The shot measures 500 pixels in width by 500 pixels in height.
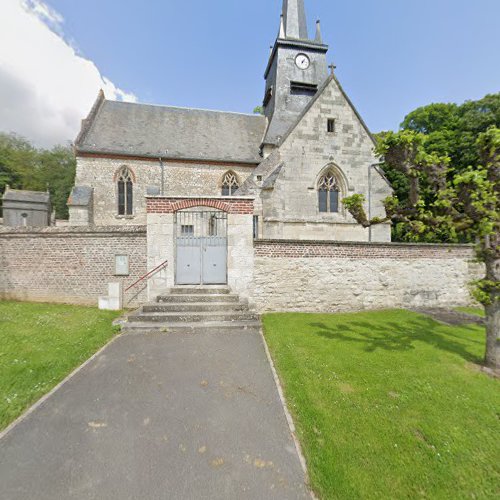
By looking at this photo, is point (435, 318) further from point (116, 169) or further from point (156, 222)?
point (116, 169)

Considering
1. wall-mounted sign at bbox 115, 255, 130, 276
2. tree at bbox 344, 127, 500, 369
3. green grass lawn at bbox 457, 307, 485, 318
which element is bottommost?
green grass lawn at bbox 457, 307, 485, 318

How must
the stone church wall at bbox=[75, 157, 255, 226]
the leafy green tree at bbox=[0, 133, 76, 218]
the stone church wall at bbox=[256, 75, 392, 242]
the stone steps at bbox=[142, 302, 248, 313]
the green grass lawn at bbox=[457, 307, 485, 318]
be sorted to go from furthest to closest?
the leafy green tree at bbox=[0, 133, 76, 218] < the stone church wall at bbox=[75, 157, 255, 226] < the stone church wall at bbox=[256, 75, 392, 242] < the green grass lawn at bbox=[457, 307, 485, 318] < the stone steps at bbox=[142, 302, 248, 313]

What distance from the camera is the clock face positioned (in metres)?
17.8

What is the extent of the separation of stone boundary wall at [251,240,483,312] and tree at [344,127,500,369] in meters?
3.55

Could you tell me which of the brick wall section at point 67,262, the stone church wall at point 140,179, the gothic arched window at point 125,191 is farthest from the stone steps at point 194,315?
the gothic arched window at point 125,191

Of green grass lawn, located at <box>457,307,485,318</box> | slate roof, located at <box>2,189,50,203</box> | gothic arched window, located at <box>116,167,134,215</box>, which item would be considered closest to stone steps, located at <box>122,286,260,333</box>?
green grass lawn, located at <box>457,307,485,318</box>

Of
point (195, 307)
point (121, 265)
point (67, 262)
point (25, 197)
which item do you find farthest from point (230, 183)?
point (25, 197)

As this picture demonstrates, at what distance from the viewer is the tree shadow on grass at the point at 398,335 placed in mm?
5062

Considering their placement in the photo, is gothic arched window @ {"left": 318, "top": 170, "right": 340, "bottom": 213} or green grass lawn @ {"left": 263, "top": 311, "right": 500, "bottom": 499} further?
gothic arched window @ {"left": 318, "top": 170, "right": 340, "bottom": 213}

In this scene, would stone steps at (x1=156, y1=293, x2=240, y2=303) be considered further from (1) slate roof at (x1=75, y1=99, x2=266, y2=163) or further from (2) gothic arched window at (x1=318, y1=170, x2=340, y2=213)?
(1) slate roof at (x1=75, y1=99, x2=266, y2=163)

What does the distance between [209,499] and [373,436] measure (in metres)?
1.75

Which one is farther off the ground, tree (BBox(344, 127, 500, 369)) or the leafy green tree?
the leafy green tree

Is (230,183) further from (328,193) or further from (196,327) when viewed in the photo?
(196,327)

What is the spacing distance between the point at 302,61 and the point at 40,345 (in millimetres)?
21841
